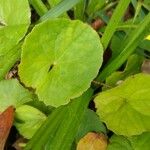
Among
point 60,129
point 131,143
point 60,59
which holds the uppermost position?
point 60,59

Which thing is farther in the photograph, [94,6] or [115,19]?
A: [94,6]

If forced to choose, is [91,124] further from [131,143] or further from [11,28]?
[11,28]

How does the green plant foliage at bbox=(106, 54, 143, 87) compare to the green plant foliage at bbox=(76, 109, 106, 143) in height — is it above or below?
above

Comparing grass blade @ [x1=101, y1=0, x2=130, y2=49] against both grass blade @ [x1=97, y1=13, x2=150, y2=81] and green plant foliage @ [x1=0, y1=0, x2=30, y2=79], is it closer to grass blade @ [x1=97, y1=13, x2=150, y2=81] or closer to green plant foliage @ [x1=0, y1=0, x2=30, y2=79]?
grass blade @ [x1=97, y1=13, x2=150, y2=81]

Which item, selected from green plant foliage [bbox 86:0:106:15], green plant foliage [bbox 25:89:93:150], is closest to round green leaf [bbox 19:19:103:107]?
green plant foliage [bbox 25:89:93:150]

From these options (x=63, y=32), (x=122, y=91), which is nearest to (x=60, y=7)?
(x=63, y=32)

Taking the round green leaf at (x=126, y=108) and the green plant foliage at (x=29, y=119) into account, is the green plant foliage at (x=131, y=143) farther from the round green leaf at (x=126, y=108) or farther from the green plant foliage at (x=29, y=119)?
the green plant foliage at (x=29, y=119)

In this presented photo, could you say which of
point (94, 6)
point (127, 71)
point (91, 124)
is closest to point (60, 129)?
point (91, 124)
